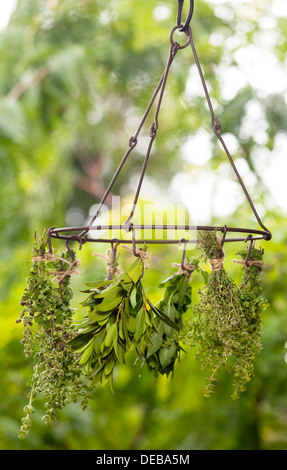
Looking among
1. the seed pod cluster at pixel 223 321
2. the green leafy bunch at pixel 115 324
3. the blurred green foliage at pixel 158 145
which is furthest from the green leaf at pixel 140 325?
the blurred green foliage at pixel 158 145

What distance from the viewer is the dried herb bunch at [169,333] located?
40.9 inches

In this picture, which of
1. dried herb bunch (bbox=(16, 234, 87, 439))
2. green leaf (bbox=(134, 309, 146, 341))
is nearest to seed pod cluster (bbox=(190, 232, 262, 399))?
green leaf (bbox=(134, 309, 146, 341))

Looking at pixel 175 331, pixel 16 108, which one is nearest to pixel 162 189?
pixel 16 108

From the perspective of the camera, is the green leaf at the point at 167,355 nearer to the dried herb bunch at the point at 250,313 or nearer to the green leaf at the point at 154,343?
the green leaf at the point at 154,343

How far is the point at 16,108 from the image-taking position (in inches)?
85.4

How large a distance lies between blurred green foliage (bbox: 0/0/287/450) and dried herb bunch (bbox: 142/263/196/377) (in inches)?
28.1

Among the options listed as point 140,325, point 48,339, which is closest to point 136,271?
point 140,325

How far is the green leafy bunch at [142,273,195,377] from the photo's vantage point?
3.41 feet

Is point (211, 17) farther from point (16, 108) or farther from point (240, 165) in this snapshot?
point (16, 108)

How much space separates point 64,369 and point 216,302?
302mm

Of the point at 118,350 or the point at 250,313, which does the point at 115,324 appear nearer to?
the point at 118,350

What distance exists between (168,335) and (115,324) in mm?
161

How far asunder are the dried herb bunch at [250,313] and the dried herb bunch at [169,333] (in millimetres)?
117

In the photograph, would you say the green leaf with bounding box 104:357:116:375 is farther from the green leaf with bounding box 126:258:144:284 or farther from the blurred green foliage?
the blurred green foliage
